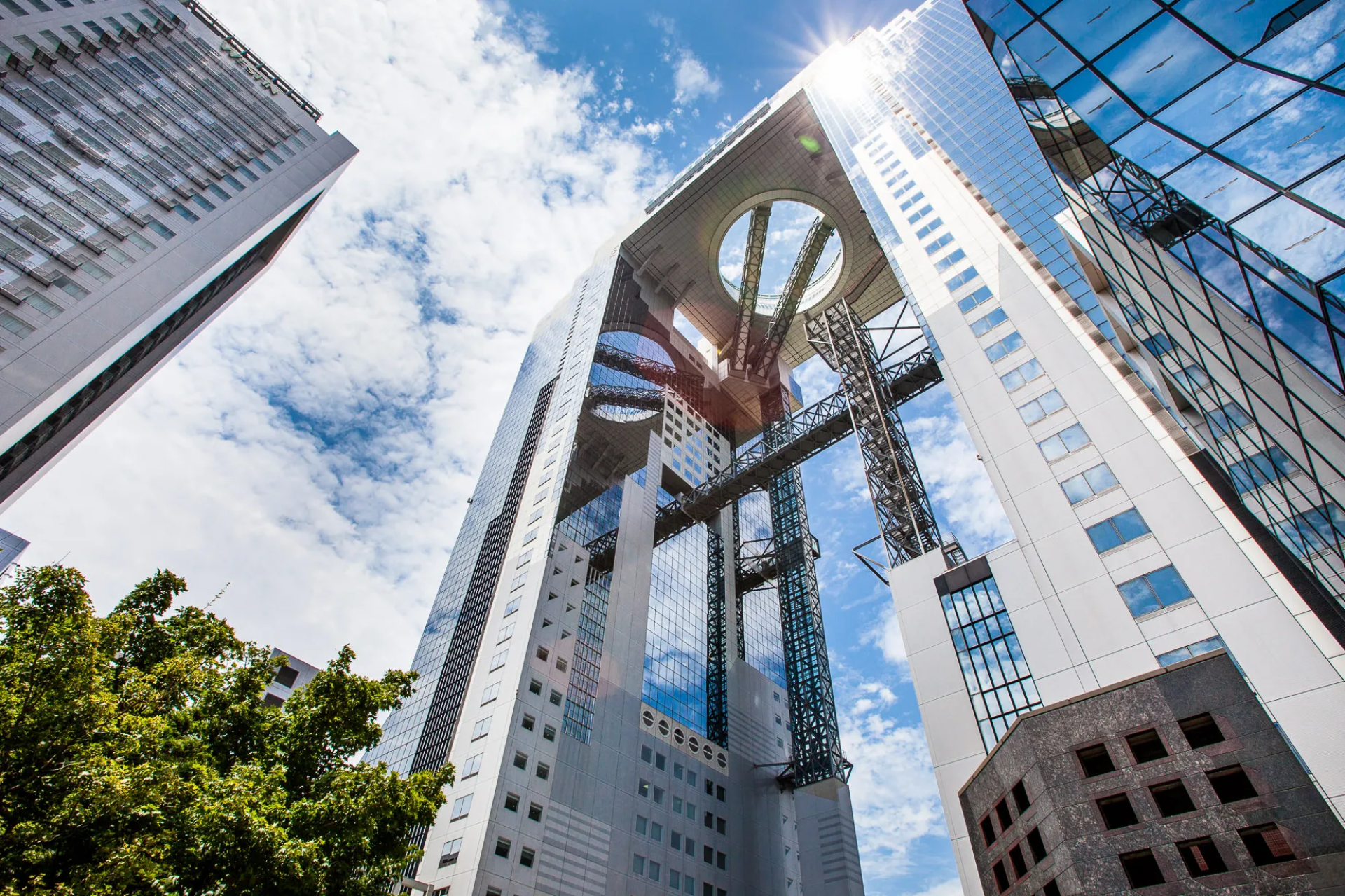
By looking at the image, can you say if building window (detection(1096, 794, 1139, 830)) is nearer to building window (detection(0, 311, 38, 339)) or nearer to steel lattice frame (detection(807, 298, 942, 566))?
steel lattice frame (detection(807, 298, 942, 566))

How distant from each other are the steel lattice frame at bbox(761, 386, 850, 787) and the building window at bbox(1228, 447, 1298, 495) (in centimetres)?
3757

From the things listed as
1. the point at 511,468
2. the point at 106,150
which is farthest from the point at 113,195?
the point at 511,468

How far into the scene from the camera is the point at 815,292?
85.2m

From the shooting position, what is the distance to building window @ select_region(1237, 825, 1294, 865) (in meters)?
16.0

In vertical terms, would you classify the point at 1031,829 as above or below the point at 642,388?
below

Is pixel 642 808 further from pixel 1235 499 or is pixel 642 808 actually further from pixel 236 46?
pixel 236 46

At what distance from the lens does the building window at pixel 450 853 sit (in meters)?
35.4

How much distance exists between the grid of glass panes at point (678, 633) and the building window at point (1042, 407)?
34433mm

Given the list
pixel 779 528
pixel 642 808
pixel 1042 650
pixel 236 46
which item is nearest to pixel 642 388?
pixel 779 528

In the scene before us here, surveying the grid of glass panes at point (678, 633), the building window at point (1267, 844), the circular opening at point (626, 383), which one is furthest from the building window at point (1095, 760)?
the circular opening at point (626, 383)

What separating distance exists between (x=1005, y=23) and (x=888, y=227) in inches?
1128

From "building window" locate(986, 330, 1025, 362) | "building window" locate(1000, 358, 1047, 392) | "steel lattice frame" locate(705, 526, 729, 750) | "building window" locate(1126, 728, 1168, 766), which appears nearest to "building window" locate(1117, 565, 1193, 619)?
"building window" locate(1126, 728, 1168, 766)

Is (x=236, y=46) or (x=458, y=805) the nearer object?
(x=458, y=805)

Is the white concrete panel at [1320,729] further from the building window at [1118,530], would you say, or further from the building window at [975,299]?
the building window at [975,299]
